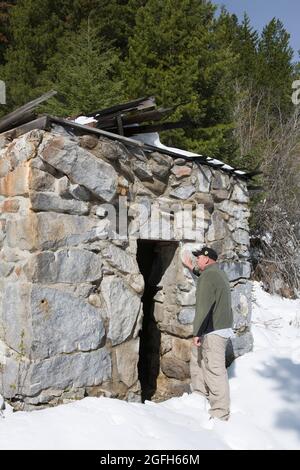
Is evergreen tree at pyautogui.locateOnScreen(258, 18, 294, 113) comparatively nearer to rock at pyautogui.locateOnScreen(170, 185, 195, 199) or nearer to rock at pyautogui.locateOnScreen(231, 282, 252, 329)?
rock at pyautogui.locateOnScreen(231, 282, 252, 329)

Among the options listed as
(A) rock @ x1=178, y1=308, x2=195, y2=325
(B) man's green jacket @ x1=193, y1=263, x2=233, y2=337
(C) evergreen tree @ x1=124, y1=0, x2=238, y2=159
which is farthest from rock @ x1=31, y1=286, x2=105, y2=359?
(C) evergreen tree @ x1=124, y1=0, x2=238, y2=159

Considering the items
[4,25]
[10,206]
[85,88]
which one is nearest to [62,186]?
[10,206]

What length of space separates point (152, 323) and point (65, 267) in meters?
1.76

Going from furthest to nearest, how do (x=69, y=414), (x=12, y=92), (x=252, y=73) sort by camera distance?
(x=252, y=73)
(x=12, y=92)
(x=69, y=414)

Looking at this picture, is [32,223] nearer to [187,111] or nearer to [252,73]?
[187,111]

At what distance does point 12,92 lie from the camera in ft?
34.3

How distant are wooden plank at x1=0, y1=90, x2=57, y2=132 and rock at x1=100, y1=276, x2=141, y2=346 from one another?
1.55 metres

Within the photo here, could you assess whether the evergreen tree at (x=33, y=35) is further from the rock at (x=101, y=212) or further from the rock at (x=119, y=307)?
the rock at (x=119, y=307)

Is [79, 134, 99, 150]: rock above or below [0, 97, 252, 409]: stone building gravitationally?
above

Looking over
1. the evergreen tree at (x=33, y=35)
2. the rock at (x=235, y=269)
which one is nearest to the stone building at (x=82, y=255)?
the rock at (x=235, y=269)

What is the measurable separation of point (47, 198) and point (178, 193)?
1.59 metres

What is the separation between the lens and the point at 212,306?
3.66 m

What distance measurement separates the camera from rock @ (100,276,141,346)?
3.52 m

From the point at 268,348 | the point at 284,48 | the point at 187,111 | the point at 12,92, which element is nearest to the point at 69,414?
the point at 268,348
